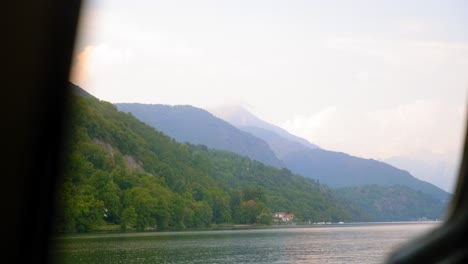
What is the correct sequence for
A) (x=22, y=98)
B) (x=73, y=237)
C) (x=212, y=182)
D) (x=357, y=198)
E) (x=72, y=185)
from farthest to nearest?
(x=357, y=198), (x=212, y=182), (x=72, y=185), (x=73, y=237), (x=22, y=98)

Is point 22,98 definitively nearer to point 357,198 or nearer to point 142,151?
point 142,151

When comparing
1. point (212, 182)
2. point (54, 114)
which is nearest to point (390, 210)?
point (212, 182)

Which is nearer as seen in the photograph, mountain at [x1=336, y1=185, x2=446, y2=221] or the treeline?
the treeline

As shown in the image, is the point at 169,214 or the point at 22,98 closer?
the point at 22,98

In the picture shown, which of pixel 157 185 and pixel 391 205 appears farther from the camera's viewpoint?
pixel 391 205

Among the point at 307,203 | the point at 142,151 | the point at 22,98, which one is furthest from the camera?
the point at 307,203

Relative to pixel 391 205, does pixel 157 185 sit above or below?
below

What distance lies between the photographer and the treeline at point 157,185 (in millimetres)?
94375

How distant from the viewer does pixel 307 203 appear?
14362 centimetres

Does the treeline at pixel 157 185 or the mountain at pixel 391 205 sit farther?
the mountain at pixel 391 205

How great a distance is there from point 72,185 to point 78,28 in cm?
9398

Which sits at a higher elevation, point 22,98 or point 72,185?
point 72,185

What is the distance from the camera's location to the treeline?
9438 cm

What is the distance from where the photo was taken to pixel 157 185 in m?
105
